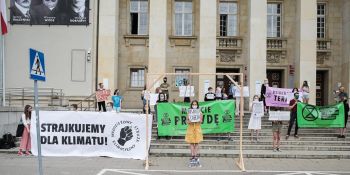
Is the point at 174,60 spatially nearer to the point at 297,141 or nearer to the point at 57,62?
the point at 57,62

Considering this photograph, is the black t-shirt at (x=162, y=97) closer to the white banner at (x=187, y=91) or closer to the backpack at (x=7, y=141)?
the white banner at (x=187, y=91)

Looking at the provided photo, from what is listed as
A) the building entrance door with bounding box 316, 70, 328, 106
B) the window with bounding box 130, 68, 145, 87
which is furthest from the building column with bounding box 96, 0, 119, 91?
the building entrance door with bounding box 316, 70, 328, 106

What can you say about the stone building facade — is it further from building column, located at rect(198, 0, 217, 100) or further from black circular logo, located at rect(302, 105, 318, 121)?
black circular logo, located at rect(302, 105, 318, 121)

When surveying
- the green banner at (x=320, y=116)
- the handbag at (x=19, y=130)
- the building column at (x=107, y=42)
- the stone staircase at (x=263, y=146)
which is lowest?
the stone staircase at (x=263, y=146)

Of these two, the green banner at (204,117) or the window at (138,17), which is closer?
the green banner at (204,117)

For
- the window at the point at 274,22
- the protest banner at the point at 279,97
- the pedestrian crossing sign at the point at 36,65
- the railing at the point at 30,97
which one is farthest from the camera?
the window at the point at 274,22

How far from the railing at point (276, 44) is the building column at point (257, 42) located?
2.90 meters

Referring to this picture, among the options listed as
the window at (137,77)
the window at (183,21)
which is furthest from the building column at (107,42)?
the window at (183,21)

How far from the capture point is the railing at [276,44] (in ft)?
97.5

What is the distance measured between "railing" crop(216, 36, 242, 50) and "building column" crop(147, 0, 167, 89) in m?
4.07

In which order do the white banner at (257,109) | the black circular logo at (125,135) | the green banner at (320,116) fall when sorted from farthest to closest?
the green banner at (320,116), the white banner at (257,109), the black circular logo at (125,135)

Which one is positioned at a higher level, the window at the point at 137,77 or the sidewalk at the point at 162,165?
the window at the point at 137,77

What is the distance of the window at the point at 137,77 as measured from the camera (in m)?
30.0

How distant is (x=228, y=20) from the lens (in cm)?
3011
